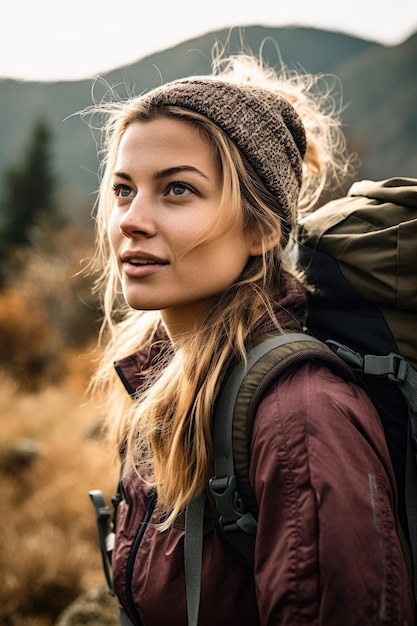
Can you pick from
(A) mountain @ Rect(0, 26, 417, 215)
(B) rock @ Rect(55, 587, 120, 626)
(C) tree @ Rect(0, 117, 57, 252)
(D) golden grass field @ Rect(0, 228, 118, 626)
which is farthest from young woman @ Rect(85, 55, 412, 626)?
(C) tree @ Rect(0, 117, 57, 252)

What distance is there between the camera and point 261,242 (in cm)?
181

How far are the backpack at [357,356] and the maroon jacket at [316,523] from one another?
48 mm

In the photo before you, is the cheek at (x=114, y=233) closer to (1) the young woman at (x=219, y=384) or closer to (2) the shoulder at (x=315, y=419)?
(1) the young woman at (x=219, y=384)

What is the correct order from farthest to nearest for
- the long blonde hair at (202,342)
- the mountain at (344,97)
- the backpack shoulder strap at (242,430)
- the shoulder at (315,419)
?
the mountain at (344,97)
the long blonde hair at (202,342)
the backpack shoulder strap at (242,430)
the shoulder at (315,419)

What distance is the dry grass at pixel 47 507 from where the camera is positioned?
418cm

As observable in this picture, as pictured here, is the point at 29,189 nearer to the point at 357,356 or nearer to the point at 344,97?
the point at 357,356

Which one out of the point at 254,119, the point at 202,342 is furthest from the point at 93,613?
the point at 254,119

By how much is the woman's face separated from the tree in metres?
22.5

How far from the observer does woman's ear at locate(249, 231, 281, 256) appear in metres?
1.81

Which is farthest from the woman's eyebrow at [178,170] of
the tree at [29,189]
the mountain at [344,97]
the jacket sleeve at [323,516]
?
the tree at [29,189]

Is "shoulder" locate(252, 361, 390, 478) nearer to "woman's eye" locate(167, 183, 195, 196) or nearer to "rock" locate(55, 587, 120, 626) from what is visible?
"woman's eye" locate(167, 183, 195, 196)

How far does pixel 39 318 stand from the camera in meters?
13.2

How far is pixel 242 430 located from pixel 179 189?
717mm

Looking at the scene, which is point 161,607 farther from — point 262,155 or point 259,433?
point 262,155
